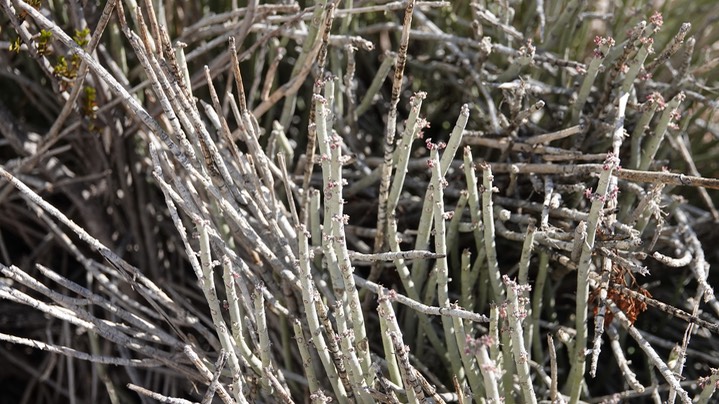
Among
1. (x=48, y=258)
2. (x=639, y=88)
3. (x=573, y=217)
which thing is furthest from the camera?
(x=48, y=258)

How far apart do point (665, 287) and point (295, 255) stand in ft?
1.92

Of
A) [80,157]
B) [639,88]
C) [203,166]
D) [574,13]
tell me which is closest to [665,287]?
[639,88]

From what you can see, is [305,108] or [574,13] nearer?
[574,13]

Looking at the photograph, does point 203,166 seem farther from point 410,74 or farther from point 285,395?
point 410,74

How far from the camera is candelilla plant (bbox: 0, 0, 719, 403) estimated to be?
2.49 feet

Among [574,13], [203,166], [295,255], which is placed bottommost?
[295,255]

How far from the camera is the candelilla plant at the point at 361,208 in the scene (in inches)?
29.9

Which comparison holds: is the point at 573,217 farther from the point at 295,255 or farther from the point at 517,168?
the point at 295,255

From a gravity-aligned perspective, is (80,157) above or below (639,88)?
below

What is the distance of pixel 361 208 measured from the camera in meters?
1.07

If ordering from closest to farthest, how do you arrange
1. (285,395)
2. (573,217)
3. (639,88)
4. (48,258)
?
1. (285,395)
2. (573,217)
3. (639,88)
4. (48,258)

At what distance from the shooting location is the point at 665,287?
3.68 ft

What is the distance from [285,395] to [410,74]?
619mm

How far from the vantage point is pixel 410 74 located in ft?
3.98
